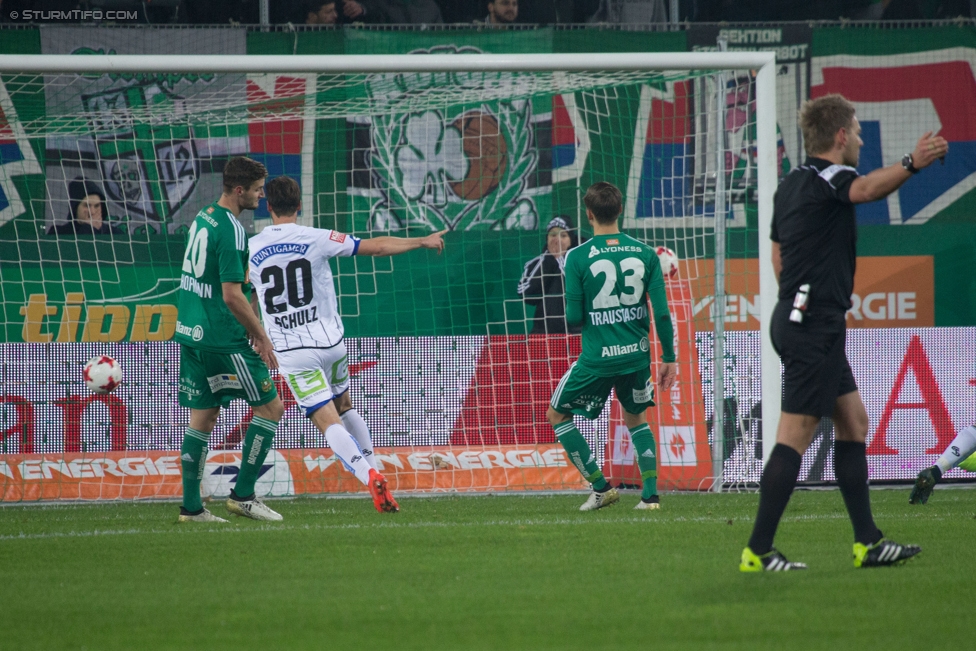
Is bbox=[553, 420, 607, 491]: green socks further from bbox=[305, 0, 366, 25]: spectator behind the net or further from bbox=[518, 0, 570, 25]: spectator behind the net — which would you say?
bbox=[518, 0, 570, 25]: spectator behind the net

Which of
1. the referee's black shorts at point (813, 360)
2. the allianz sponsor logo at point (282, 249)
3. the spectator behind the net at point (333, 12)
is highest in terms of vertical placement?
the spectator behind the net at point (333, 12)

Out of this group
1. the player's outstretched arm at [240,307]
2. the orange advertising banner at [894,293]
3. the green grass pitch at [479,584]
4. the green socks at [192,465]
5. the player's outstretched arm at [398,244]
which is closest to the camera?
the green grass pitch at [479,584]

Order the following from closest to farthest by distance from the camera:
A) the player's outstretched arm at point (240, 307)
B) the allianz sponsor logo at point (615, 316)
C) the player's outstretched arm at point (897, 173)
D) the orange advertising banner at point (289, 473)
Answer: the player's outstretched arm at point (897, 173)
the player's outstretched arm at point (240, 307)
the allianz sponsor logo at point (615, 316)
the orange advertising banner at point (289, 473)

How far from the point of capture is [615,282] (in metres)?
6.88

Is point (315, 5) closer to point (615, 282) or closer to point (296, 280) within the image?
point (296, 280)

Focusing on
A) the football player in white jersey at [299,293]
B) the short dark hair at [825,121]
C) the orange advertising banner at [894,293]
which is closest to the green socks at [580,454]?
the football player in white jersey at [299,293]

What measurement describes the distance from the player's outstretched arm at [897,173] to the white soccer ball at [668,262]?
4.85 m

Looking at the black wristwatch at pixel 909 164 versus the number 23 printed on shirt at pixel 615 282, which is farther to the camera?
the number 23 printed on shirt at pixel 615 282

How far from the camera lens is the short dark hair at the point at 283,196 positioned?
6.79 m

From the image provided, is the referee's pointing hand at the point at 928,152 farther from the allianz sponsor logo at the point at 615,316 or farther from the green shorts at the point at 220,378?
the green shorts at the point at 220,378

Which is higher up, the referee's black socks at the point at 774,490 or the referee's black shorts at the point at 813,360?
the referee's black shorts at the point at 813,360

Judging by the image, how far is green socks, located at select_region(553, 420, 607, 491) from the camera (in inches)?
277

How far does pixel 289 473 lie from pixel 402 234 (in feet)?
13.5

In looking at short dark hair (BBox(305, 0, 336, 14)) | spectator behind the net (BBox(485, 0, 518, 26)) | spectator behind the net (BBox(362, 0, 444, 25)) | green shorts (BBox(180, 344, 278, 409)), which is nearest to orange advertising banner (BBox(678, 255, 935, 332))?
spectator behind the net (BBox(485, 0, 518, 26))
